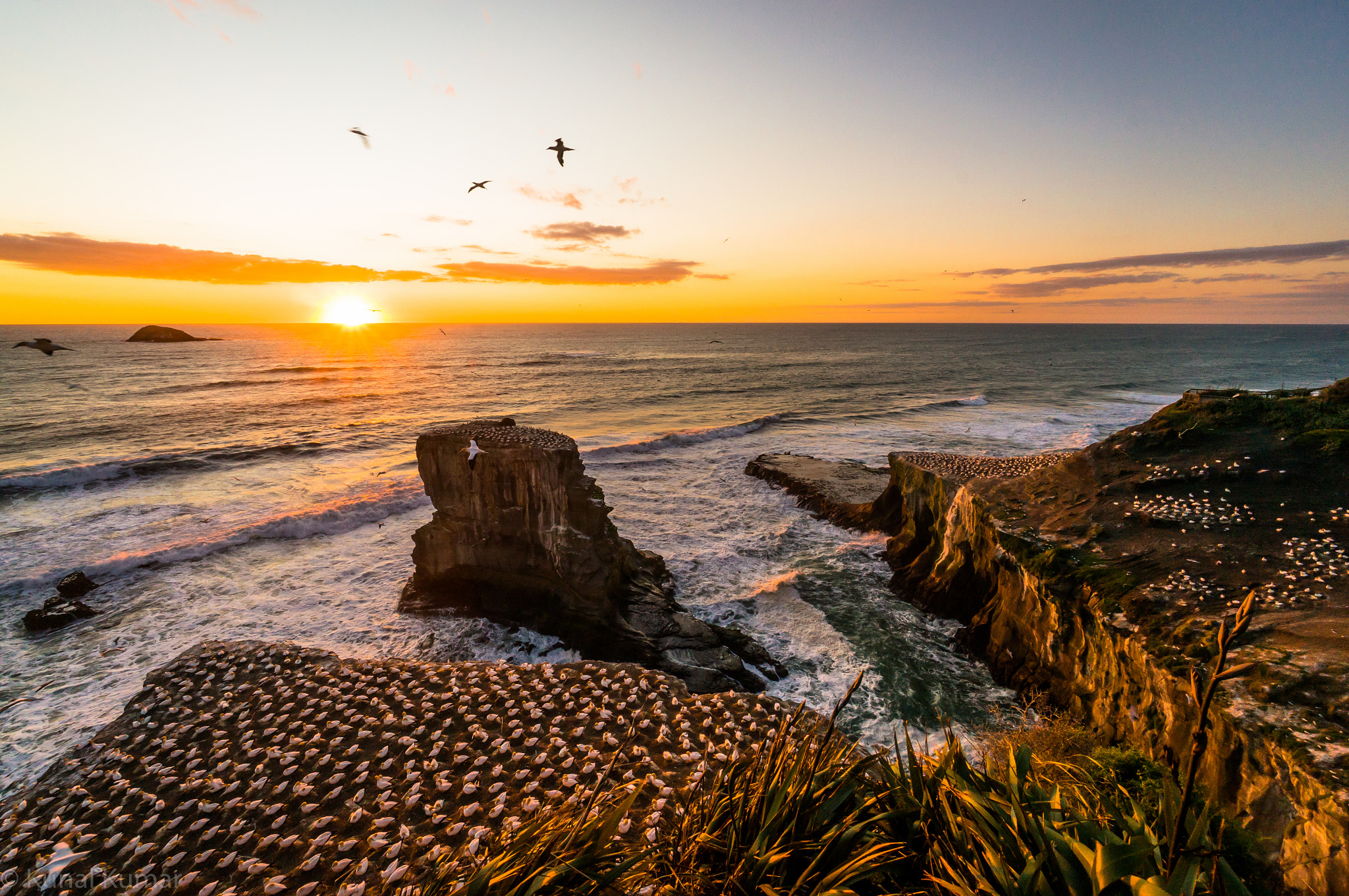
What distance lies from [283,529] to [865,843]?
2338cm

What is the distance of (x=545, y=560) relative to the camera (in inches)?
Result: 555

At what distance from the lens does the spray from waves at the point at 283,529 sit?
17594 mm

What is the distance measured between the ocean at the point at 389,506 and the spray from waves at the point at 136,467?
14 cm

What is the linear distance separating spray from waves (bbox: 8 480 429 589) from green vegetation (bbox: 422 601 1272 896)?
19.9 m

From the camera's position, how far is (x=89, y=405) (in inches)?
1686

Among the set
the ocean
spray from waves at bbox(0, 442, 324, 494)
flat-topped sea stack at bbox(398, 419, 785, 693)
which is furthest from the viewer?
spray from waves at bbox(0, 442, 324, 494)

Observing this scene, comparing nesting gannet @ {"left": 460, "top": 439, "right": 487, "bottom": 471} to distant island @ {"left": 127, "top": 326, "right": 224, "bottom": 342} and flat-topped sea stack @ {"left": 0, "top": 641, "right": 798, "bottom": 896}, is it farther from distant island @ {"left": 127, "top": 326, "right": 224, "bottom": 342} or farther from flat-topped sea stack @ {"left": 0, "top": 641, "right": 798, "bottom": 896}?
distant island @ {"left": 127, "top": 326, "right": 224, "bottom": 342}

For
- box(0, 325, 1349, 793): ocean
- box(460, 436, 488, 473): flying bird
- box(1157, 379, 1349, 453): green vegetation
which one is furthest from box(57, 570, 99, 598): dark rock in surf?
box(1157, 379, 1349, 453): green vegetation

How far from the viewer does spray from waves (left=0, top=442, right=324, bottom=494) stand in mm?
25547

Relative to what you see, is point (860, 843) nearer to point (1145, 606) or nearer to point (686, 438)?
point (1145, 606)

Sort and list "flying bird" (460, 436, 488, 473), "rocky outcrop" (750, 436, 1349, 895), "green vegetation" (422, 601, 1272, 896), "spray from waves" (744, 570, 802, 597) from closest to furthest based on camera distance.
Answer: "green vegetation" (422, 601, 1272, 896)
"rocky outcrop" (750, 436, 1349, 895)
"flying bird" (460, 436, 488, 473)
"spray from waves" (744, 570, 802, 597)

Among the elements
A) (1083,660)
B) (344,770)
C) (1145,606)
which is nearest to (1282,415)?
(1145,606)

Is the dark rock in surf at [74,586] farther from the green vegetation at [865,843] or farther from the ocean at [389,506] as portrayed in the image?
the green vegetation at [865,843]

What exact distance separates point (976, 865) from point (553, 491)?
1124cm
